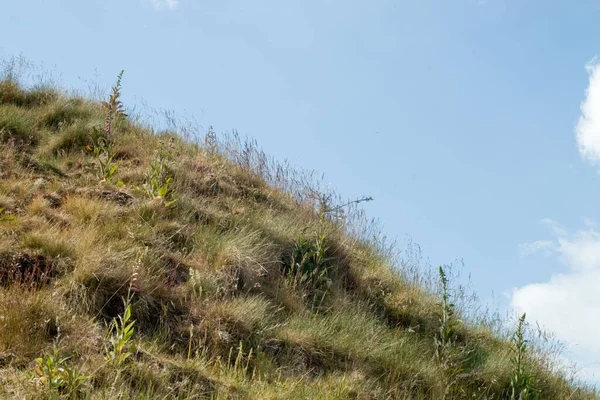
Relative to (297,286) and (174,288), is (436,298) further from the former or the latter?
(174,288)

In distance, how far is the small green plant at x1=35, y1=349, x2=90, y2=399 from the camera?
297 centimetres

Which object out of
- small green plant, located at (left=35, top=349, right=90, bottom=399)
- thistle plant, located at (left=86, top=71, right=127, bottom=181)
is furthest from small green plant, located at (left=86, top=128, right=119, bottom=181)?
small green plant, located at (left=35, top=349, right=90, bottom=399)

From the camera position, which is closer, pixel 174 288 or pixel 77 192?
pixel 174 288

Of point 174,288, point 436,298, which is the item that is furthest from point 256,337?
point 436,298

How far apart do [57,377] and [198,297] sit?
1.84 m

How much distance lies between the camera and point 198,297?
15.7ft

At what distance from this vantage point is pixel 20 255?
4.47m

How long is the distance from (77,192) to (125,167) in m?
1.29

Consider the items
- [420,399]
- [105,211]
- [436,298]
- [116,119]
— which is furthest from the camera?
[116,119]

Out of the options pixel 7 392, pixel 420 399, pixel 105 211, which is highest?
pixel 105 211

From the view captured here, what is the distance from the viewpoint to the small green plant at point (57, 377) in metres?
2.97

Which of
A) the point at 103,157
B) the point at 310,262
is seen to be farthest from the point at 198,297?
the point at 103,157

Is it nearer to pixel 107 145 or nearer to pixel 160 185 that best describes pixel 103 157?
pixel 107 145

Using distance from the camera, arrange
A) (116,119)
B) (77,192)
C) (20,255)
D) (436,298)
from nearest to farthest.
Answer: (20,255) → (77,192) → (436,298) → (116,119)
